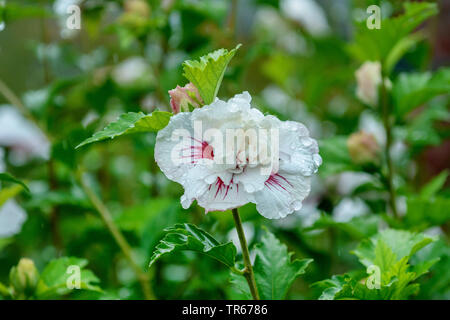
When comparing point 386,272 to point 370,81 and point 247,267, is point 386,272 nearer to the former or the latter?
point 247,267

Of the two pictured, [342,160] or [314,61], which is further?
[314,61]

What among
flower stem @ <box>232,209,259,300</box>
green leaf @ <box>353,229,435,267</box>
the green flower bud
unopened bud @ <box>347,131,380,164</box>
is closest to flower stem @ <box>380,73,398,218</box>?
unopened bud @ <box>347,131,380,164</box>

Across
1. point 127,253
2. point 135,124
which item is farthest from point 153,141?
point 135,124

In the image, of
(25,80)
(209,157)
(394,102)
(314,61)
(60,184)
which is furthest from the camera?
(25,80)

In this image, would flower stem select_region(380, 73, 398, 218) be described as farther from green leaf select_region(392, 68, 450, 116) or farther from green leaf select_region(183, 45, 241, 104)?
green leaf select_region(183, 45, 241, 104)

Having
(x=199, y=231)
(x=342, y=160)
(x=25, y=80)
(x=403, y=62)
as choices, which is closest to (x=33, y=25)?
(x=25, y=80)
